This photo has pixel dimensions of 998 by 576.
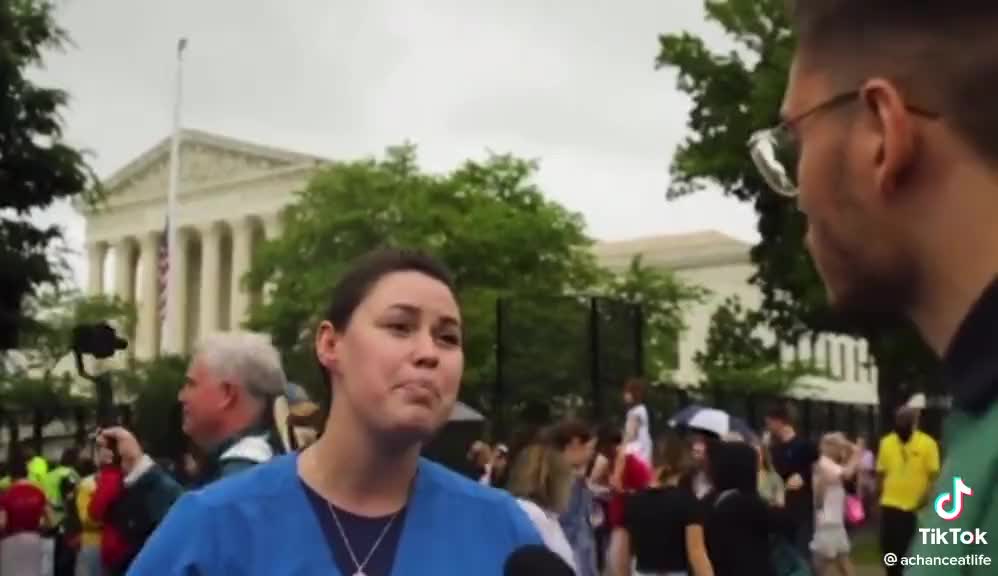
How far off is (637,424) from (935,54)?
551 inches

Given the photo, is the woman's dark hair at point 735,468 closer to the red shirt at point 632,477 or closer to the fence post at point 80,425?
the red shirt at point 632,477

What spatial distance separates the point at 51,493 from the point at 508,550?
15.4m

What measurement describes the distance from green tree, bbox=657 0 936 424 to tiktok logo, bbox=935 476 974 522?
119 ft

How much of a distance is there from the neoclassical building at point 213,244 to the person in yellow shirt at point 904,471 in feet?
263

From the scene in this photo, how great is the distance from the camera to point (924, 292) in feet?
4.88

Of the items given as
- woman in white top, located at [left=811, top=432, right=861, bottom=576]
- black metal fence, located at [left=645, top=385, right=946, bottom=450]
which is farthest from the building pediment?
woman in white top, located at [left=811, top=432, right=861, bottom=576]

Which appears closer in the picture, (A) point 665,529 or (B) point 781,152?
(B) point 781,152

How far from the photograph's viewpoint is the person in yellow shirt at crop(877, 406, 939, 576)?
14.5 metres

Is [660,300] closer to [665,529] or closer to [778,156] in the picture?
[665,529]

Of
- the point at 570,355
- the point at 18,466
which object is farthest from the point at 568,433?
the point at 18,466

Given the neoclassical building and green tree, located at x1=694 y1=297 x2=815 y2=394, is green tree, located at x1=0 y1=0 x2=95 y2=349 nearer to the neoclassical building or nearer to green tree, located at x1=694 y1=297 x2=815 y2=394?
green tree, located at x1=694 y1=297 x2=815 y2=394

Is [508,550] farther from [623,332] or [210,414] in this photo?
[623,332]

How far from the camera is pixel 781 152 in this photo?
1.98 meters

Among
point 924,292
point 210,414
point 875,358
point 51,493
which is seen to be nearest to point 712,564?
point 210,414
